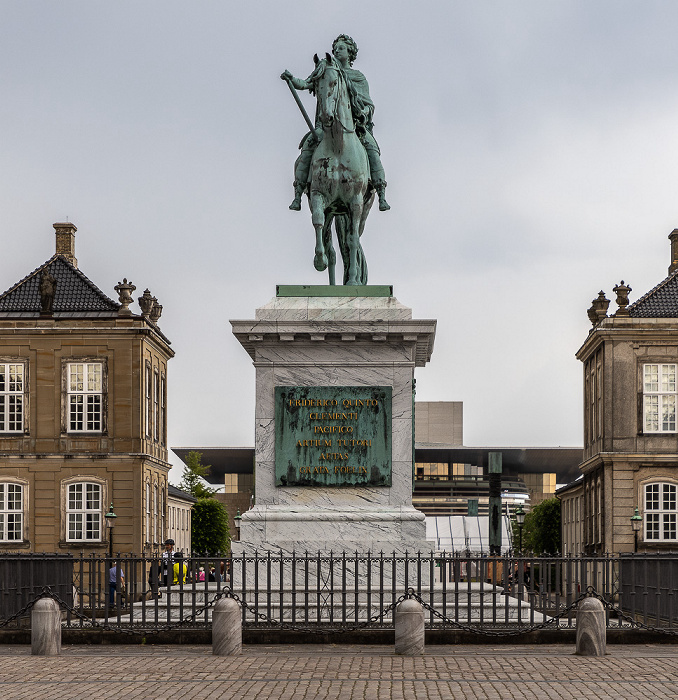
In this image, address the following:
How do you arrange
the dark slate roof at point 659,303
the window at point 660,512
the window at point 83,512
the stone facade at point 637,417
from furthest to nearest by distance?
the dark slate roof at point 659,303
the stone facade at point 637,417
the window at point 83,512
the window at point 660,512

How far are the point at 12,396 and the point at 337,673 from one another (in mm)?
44573

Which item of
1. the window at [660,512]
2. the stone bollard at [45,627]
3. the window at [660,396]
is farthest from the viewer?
the window at [660,396]

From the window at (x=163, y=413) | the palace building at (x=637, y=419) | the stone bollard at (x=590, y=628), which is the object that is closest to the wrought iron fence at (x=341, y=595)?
the stone bollard at (x=590, y=628)

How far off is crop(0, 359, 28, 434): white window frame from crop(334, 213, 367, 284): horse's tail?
3763 centimetres

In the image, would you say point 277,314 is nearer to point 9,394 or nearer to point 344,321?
point 344,321

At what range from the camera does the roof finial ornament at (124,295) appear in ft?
191

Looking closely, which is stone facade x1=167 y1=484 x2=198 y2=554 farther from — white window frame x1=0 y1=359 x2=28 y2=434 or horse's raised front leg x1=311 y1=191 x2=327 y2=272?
horse's raised front leg x1=311 y1=191 x2=327 y2=272

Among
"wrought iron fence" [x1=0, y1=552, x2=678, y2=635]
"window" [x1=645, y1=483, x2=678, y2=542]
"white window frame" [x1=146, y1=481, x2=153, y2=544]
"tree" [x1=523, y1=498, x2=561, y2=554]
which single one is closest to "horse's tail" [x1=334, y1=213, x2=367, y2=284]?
"wrought iron fence" [x1=0, y1=552, x2=678, y2=635]

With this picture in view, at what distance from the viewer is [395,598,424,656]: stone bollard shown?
665 inches

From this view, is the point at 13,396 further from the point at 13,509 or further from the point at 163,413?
the point at 163,413

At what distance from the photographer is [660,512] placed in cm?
5669

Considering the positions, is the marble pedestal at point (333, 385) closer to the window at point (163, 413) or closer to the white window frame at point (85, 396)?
the white window frame at point (85, 396)

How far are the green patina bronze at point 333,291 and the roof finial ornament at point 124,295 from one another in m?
38.0

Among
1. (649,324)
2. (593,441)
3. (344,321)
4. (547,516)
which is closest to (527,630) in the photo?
(344,321)
